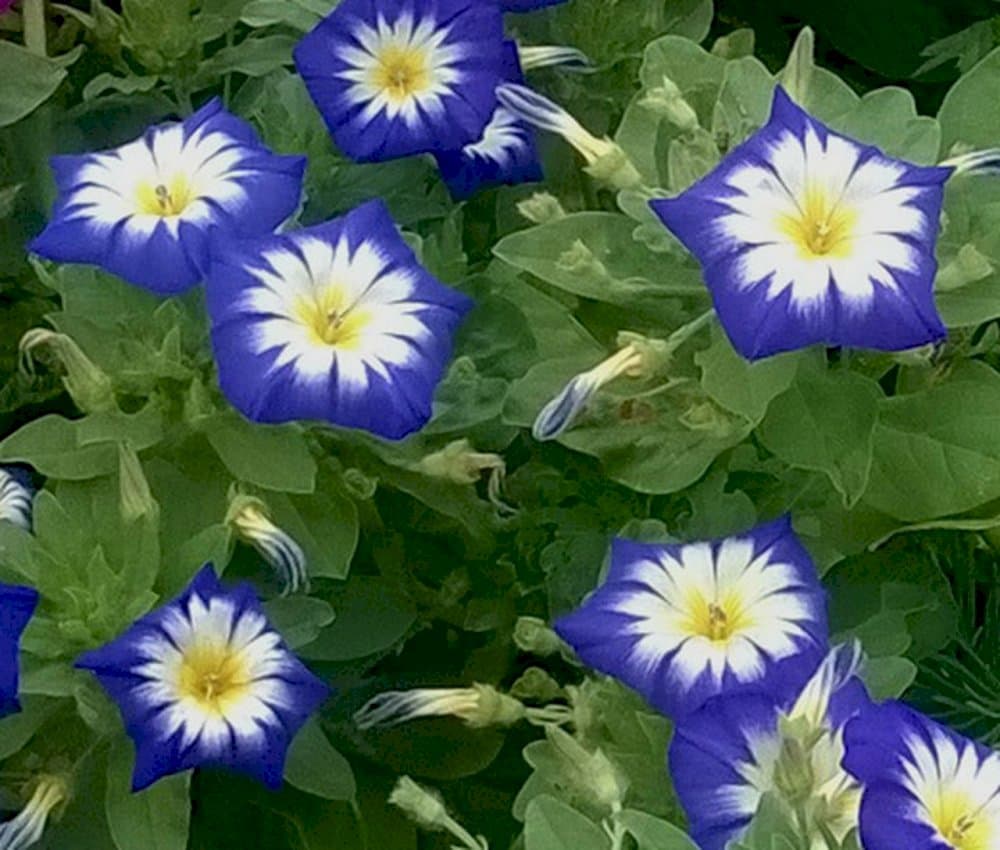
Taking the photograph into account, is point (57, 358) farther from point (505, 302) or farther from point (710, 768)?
point (710, 768)

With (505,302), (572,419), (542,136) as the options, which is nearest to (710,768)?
(572,419)

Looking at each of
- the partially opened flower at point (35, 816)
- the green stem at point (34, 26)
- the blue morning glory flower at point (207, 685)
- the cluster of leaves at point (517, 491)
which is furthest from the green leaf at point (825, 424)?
the green stem at point (34, 26)

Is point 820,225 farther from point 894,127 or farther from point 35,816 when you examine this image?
point 35,816

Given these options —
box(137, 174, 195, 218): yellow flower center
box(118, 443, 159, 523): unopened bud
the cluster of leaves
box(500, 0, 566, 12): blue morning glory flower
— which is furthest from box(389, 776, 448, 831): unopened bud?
box(500, 0, 566, 12): blue morning glory flower

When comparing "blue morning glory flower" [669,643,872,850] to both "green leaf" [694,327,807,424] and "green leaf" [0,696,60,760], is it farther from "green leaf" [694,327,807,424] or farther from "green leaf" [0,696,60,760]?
"green leaf" [0,696,60,760]

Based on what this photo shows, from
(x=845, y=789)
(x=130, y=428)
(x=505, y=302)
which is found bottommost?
(x=845, y=789)

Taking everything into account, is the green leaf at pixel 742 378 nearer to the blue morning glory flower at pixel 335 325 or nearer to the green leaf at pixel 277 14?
the blue morning glory flower at pixel 335 325
